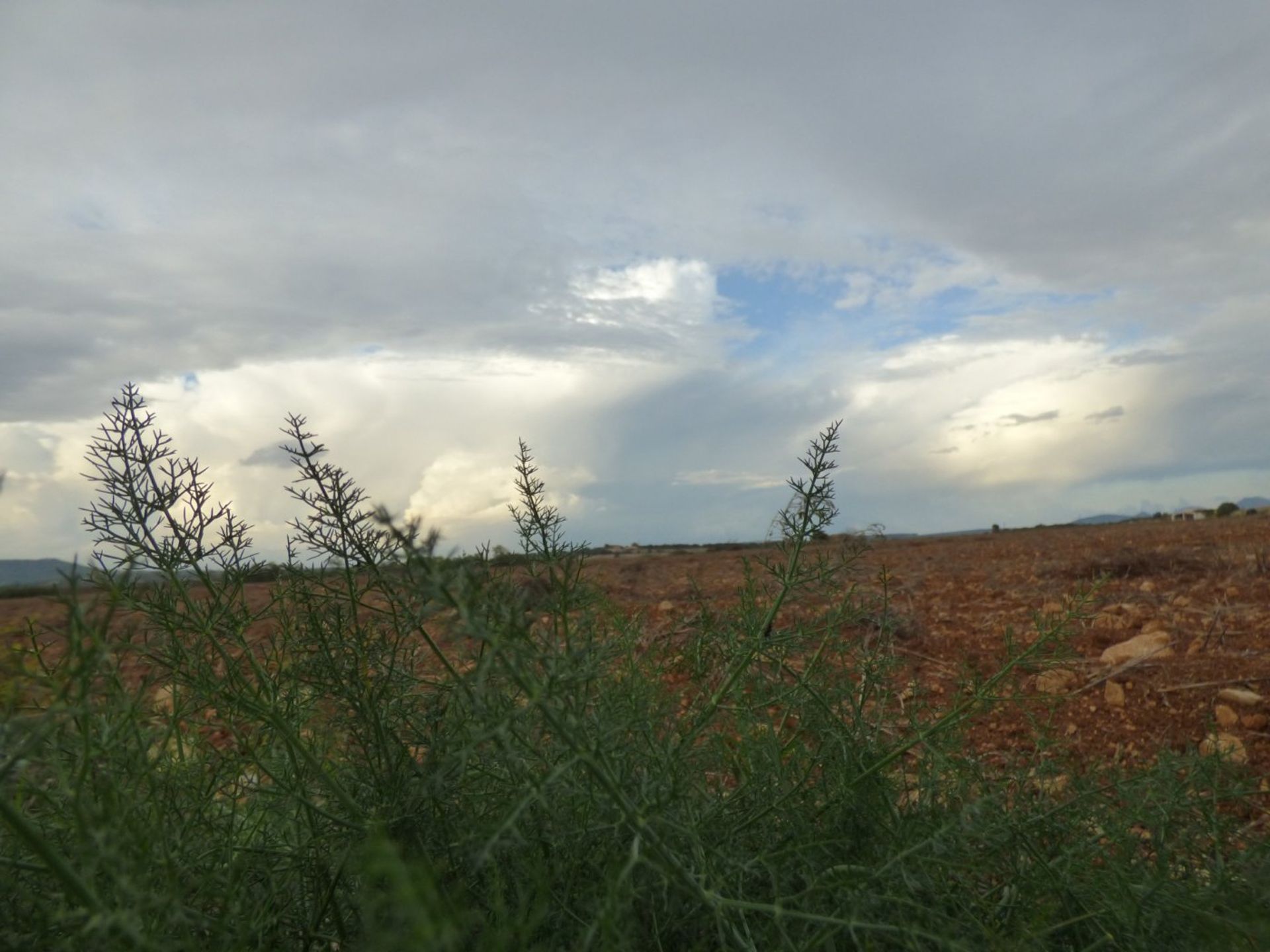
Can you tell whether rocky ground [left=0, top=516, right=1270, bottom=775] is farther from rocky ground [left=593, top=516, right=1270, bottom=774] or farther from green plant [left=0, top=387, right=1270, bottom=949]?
green plant [left=0, top=387, right=1270, bottom=949]

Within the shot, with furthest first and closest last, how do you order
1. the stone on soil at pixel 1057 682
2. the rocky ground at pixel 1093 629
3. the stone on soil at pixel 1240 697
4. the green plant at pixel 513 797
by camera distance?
the stone on soil at pixel 1057 682
the stone on soil at pixel 1240 697
the rocky ground at pixel 1093 629
the green plant at pixel 513 797

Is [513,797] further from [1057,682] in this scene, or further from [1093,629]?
[1093,629]

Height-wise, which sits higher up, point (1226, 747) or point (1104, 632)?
point (1104, 632)

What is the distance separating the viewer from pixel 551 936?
118cm

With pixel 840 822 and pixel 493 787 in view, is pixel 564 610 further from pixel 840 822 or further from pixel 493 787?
pixel 840 822

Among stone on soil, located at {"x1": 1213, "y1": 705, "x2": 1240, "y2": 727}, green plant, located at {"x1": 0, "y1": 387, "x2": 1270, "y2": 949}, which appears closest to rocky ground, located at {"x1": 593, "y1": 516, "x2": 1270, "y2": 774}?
stone on soil, located at {"x1": 1213, "y1": 705, "x2": 1240, "y2": 727}

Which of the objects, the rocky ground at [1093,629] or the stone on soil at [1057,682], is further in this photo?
the stone on soil at [1057,682]

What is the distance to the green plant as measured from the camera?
101 cm

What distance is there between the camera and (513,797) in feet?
4.42

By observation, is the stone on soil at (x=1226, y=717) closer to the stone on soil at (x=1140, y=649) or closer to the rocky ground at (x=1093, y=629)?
the rocky ground at (x=1093, y=629)

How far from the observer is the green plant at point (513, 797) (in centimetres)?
101

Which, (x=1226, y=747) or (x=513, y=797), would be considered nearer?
(x=513, y=797)

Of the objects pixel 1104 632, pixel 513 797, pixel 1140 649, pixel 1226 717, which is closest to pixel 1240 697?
pixel 1226 717

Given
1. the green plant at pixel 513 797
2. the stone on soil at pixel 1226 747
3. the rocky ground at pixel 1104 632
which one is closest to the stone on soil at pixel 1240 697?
the rocky ground at pixel 1104 632
